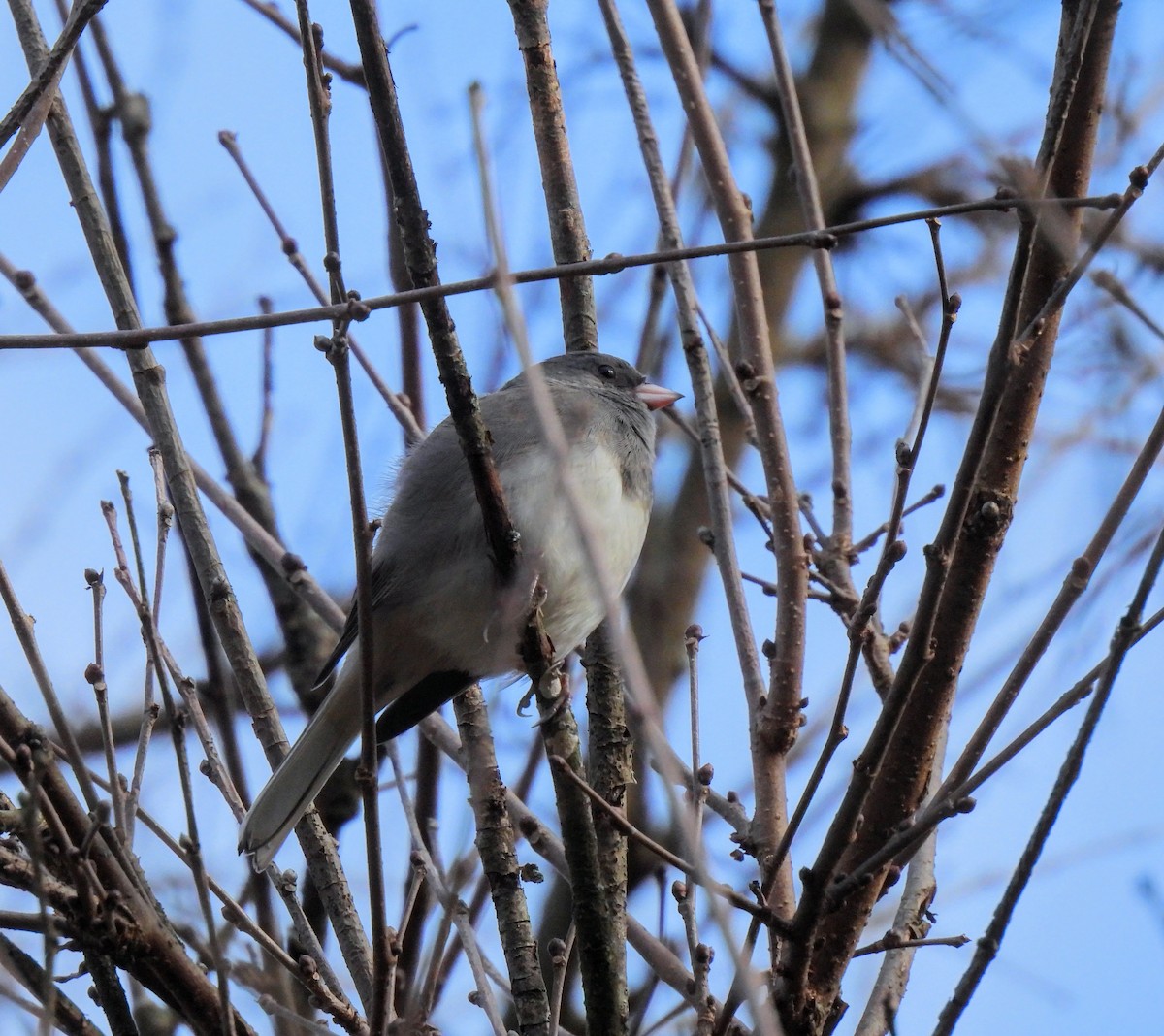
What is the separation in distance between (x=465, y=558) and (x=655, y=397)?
864 mm

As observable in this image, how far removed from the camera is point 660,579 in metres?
6.23

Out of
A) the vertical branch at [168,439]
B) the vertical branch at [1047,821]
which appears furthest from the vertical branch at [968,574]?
the vertical branch at [168,439]

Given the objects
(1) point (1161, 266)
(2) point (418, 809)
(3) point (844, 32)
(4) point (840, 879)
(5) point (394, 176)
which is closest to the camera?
(5) point (394, 176)

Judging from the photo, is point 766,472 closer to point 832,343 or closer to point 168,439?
point 832,343

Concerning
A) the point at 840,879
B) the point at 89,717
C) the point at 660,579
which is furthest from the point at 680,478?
the point at 840,879

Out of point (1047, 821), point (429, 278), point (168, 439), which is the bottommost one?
point (1047, 821)

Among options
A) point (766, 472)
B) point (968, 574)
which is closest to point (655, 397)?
point (766, 472)

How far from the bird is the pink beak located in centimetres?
34

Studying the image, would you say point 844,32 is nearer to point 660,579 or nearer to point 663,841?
point 660,579

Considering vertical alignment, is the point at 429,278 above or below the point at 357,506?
above

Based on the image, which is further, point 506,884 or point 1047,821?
point 506,884

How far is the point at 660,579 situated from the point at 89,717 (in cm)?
265

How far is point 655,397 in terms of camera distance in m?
3.31

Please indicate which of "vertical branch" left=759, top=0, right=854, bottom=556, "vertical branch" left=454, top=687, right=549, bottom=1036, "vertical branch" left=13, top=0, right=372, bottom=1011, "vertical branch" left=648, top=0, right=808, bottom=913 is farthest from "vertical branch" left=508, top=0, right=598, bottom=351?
"vertical branch" left=454, top=687, right=549, bottom=1036
